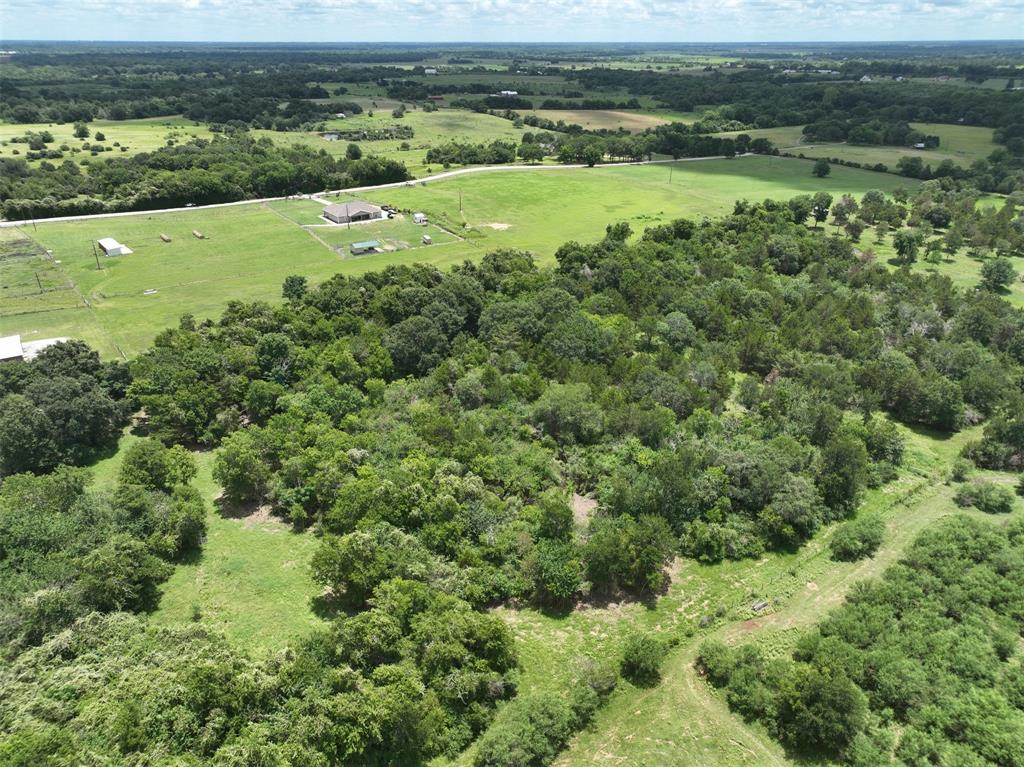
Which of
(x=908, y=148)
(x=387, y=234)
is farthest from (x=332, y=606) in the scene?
(x=908, y=148)

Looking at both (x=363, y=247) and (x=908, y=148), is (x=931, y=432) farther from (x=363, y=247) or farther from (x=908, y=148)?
(x=908, y=148)

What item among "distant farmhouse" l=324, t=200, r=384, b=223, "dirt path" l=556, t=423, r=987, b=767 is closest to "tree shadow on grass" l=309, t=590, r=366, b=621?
"dirt path" l=556, t=423, r=987, b=767

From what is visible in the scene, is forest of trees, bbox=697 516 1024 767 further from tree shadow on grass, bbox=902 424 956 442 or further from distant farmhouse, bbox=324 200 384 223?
distant farmhouse, bbox=324 200 384 223

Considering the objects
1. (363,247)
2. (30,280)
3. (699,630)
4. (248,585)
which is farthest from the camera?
(363,247)

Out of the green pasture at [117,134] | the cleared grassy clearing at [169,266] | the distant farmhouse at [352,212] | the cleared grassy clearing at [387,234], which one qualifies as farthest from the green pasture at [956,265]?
the green pasture at [117,134]

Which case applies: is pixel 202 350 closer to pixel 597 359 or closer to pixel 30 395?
pixel 30 395

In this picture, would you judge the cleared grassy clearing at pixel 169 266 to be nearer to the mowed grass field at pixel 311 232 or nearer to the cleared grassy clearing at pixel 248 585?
the mowed grass field at pixel 311 232

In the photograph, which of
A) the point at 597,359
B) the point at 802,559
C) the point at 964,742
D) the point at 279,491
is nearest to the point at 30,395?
the point at 279,491
